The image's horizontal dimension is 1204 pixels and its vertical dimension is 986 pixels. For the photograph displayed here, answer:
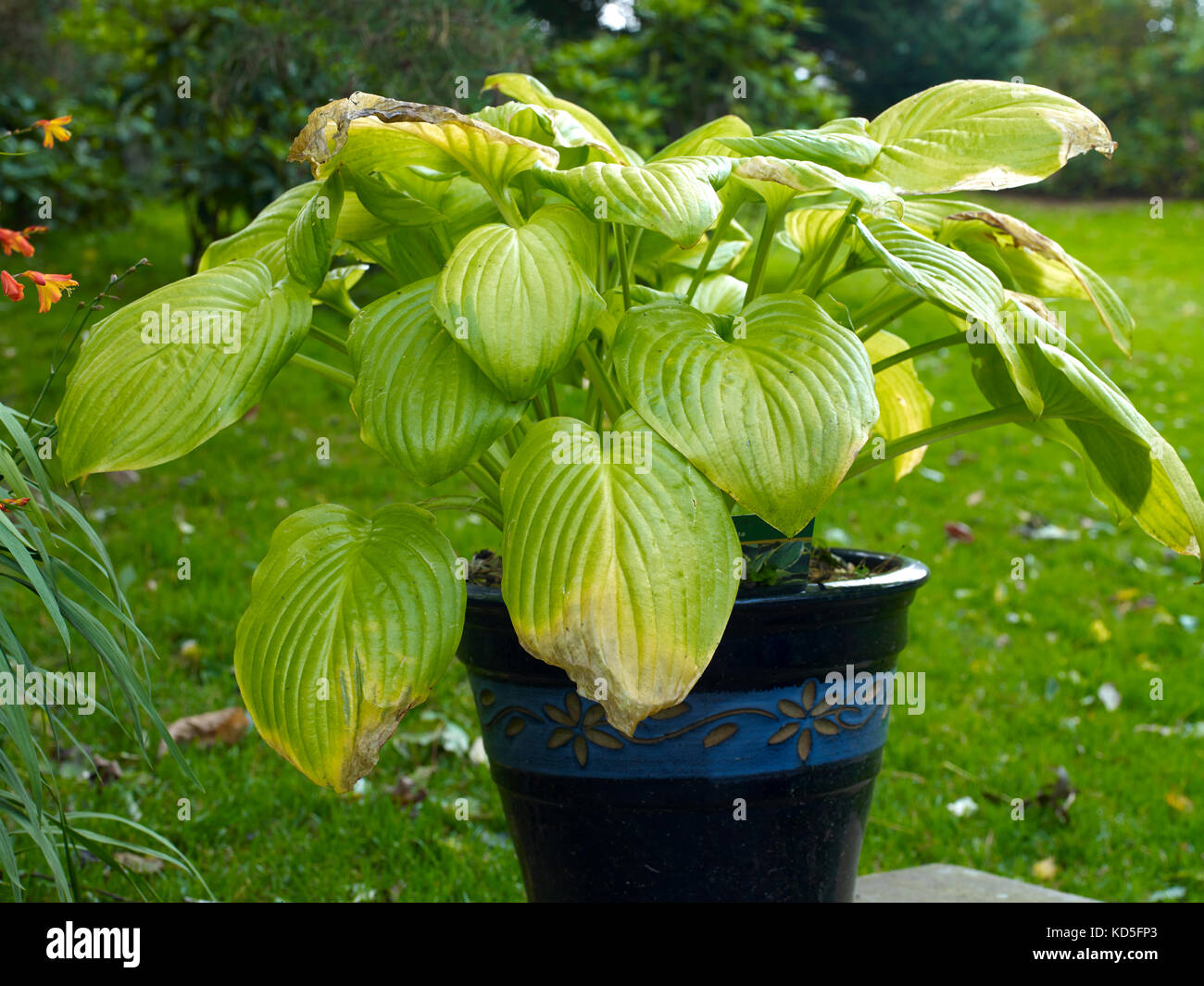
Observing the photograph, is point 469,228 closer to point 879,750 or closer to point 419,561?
point 419,561

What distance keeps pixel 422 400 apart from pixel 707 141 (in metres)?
0.52

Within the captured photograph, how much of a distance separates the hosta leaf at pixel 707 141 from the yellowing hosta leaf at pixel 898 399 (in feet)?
1.21

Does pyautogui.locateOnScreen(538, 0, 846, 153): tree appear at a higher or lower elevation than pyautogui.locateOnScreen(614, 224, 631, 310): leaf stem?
higher

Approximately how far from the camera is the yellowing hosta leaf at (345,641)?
1005 millimetres

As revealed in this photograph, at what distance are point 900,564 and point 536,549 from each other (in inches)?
23.8

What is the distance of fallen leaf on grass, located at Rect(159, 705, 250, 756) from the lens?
198 cm

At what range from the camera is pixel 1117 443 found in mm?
1166

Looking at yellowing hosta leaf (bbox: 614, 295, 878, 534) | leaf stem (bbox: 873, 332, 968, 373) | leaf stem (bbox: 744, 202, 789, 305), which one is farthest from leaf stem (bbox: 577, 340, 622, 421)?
leaf stem (bbox: 873, 332, 968, 373)

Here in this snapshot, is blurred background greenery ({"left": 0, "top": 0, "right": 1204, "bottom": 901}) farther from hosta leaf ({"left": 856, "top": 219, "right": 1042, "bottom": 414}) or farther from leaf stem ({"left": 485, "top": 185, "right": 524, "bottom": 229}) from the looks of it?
hosta leaf ({"left": 856, "top": 219, "right": 1042, "bottom": 414})

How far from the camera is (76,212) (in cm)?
563

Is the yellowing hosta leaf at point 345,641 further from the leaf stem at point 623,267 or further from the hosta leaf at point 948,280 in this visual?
the hosta leaf at point 948,280

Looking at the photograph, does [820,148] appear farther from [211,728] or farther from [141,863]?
[211,728]

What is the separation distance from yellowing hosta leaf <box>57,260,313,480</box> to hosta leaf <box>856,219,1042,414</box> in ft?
1.94
